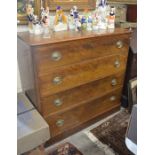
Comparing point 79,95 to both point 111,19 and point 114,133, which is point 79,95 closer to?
point 114,133

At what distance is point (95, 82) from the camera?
1.73 m

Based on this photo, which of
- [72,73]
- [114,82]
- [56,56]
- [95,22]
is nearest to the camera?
[56,56]

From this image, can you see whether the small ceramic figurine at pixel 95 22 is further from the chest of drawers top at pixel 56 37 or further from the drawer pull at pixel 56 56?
the drawer pull at pixel 56 56

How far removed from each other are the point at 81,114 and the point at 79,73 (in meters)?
0.45

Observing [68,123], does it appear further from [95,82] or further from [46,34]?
[46,34]

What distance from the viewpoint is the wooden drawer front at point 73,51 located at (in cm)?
131

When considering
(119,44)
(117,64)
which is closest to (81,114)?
(117,64)

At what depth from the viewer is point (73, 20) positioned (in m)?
1.71

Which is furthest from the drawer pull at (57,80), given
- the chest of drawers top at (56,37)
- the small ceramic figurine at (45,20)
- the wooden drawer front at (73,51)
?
the small ceramic figurine at (45,20)

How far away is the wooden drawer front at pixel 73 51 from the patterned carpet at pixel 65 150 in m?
0.72

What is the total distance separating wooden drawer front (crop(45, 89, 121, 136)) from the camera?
161 cm
